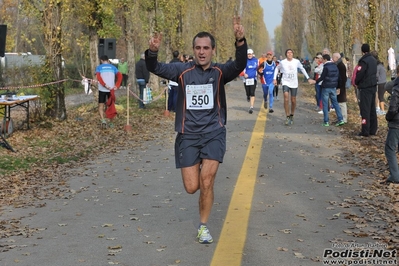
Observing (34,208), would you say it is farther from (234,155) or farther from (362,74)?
(362,74)

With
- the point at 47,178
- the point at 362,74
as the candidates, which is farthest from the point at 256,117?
the point at 47,178

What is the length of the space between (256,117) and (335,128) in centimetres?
372

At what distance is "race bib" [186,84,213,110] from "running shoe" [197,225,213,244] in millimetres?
1247

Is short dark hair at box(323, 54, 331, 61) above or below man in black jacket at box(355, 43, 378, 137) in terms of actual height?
above

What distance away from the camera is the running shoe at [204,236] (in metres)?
6.94

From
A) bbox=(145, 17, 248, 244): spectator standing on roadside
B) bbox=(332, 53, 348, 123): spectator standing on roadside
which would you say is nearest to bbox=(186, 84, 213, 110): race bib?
bbox=(145, 17, 248, 244): spectator standing on roadside

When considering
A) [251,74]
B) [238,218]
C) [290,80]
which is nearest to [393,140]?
[238,218]

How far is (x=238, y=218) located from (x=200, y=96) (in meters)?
1.77

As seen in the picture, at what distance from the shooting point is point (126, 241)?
7102 mm

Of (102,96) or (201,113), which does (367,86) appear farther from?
(201,113)

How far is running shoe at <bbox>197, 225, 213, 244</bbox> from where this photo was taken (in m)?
6.94

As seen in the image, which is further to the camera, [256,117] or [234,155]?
[256,117]

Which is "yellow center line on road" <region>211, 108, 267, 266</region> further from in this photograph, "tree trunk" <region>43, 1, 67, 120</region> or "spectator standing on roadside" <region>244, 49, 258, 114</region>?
"spectator standing on roadside" <region>244, 49, 258, 114</region>

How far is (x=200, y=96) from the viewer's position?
23.0ft
